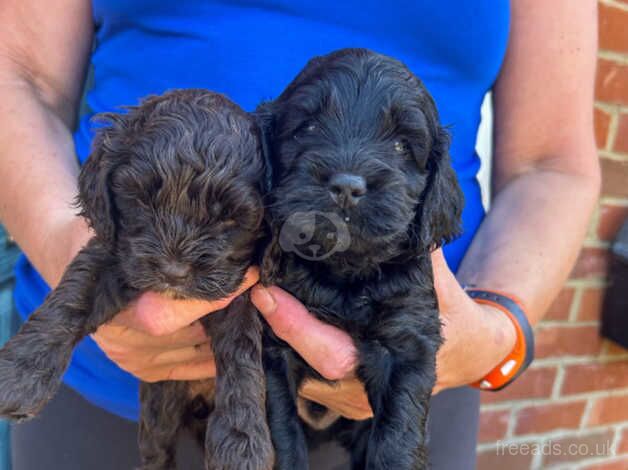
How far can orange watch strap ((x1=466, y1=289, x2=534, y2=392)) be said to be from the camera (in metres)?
1.95

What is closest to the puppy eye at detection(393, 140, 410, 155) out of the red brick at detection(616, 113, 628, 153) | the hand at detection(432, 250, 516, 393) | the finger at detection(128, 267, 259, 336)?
the hand at detection(432, 250, 516, 393)

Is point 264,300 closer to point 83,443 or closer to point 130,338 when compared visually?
→ point 130,338

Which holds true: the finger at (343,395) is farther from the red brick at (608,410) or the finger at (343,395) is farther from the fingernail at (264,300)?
the red brick at (608,410)

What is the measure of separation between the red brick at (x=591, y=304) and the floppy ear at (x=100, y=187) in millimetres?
2730

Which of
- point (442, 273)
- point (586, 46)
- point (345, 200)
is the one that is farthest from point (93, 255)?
point (586, 46)

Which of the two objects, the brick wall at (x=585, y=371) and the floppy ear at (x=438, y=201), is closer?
the floppy ear at (x=438, y=201)

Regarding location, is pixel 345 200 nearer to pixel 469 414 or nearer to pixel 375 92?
pixel 375 92

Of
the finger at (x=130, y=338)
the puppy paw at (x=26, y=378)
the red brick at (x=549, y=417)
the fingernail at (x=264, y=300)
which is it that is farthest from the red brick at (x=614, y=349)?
the puppy paw at (x=26, y=378)

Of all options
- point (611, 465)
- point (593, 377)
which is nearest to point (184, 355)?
point (593, 377)

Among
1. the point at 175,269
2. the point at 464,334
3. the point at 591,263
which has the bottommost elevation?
the point at 591,263

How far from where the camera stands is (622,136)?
10.2 ft

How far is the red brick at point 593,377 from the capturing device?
3.46m

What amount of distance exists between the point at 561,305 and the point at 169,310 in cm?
249

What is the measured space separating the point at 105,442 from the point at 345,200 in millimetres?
1106
